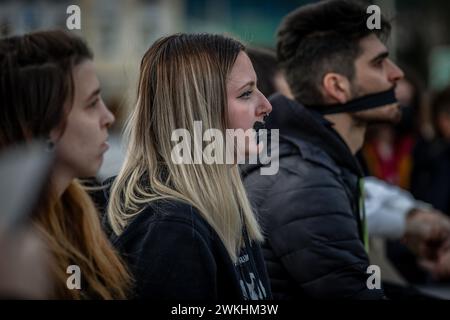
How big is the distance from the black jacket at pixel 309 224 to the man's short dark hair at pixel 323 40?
0.34 m

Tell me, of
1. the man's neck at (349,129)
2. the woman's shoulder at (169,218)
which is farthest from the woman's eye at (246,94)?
the man's neck at (349,129)

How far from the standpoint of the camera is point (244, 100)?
1.97 m

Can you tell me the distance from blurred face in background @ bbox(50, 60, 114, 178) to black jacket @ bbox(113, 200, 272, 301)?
0.18 metres

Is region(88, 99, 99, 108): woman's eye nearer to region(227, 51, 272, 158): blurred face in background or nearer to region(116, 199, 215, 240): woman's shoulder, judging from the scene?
region(116, 199, 215, 240): woman's shoulder

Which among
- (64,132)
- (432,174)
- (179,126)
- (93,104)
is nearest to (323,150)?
(179,126)

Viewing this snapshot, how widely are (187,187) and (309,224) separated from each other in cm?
66

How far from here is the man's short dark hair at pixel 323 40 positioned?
2836 mm

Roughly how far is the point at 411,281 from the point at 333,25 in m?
1.85

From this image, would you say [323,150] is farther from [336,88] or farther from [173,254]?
[173,254]

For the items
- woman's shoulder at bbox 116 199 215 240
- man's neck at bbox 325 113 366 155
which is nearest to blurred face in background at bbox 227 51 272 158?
woman's shoulder at bbox 116 199 215 240

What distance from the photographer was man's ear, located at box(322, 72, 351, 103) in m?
2.81

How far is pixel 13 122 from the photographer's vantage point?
1.52 metres

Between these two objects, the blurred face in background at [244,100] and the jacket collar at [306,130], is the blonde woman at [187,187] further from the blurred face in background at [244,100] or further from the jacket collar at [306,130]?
the jacket collar at [306,130]
